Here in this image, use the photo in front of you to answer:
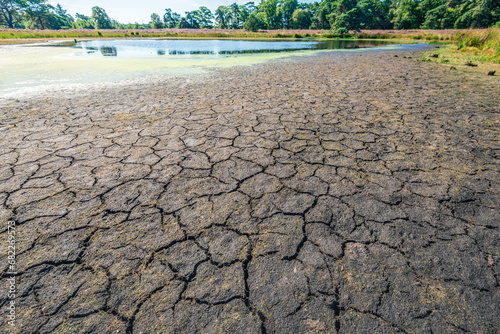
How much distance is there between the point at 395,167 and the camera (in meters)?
2.25

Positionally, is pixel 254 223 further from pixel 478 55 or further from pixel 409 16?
pixel 409 16

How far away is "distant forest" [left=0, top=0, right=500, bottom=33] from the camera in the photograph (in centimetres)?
3772

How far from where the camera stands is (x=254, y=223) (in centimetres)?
162

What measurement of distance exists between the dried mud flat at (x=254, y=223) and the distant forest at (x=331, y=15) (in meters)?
39.8

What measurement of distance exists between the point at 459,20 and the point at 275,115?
181 feet

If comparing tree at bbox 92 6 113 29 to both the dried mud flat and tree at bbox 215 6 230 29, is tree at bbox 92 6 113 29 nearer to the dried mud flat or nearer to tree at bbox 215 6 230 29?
tree at bbox 215 6 230 29

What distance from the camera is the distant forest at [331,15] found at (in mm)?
37719

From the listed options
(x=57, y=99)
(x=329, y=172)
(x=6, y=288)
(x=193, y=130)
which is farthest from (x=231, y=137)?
(x=57, y=99)

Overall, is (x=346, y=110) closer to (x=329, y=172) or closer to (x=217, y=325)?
(x=329, y=172)

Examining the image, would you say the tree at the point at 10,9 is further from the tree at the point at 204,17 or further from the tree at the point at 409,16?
the tree at the point at 409,16

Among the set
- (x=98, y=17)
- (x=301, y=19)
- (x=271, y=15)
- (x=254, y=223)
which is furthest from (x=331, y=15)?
(x=98, y=17)

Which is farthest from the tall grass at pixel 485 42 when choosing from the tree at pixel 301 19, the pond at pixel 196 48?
the tree at pixel 301 19

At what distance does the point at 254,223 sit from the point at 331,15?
2179 inches

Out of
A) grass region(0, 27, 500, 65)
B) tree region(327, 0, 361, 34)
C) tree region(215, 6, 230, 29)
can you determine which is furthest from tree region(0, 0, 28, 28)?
tree region(327, 0, 361, 34)
